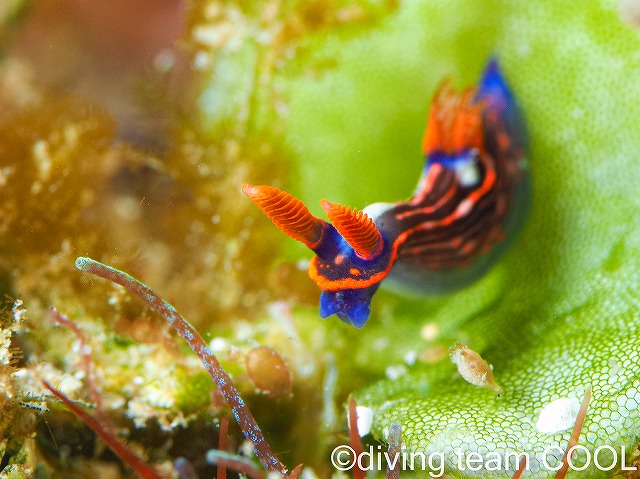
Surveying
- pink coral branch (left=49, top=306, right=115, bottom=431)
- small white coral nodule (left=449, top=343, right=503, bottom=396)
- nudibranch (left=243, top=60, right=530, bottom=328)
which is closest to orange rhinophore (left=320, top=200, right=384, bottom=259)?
nudibranch (left=243, top=60, right=530, bottom=328)

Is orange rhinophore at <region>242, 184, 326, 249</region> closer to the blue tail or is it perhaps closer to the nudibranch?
the nudibranch

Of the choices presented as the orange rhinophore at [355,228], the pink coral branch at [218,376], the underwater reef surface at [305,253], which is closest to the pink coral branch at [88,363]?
the underwater reef surface at [305,253]

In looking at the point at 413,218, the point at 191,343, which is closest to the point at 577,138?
the point at 413,218

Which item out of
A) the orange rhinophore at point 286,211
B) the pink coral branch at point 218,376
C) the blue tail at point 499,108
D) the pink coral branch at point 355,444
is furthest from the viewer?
the blue tail at point 499,108

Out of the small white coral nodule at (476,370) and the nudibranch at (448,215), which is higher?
the nudibranch at (448,215)

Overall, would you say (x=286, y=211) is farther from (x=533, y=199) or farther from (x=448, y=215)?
(x=533, y=199)

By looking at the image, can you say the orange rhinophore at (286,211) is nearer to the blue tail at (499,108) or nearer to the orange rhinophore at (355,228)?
the orange rhinophore at (355,228)

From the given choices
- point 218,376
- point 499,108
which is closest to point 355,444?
point 218,376
